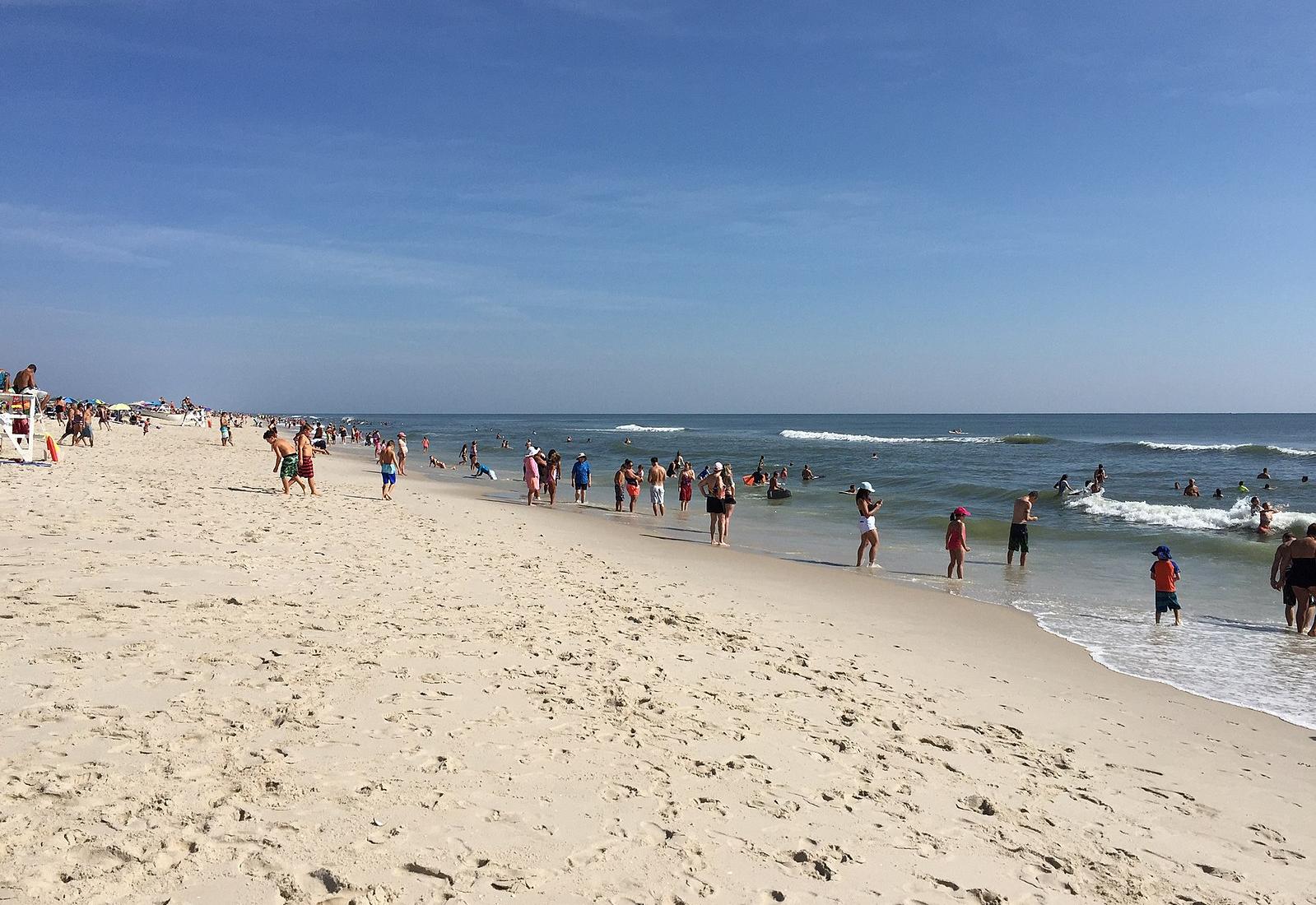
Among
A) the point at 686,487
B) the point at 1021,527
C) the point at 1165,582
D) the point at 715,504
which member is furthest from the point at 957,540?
the point at 686,487

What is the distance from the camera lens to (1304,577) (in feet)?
32.3

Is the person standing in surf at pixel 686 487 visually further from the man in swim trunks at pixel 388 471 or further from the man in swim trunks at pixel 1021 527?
the man in swim trunks at pixel 1021 527

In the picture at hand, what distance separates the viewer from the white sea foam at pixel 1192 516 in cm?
1989

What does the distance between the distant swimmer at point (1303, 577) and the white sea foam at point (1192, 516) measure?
1048cm

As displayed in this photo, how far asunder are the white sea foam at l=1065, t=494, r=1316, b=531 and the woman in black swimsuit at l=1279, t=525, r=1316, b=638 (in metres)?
10.5

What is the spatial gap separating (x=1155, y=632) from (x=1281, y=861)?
238 inches

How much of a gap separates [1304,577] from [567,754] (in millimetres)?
10354

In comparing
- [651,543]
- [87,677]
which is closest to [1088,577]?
[651,543]

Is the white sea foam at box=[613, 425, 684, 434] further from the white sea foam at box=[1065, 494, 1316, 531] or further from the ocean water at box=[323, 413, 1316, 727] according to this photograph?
the white sea foam at box=[1065, 494, 1316, 531]

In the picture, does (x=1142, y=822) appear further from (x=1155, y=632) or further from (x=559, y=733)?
(x=1155, y=632)

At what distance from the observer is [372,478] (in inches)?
1037

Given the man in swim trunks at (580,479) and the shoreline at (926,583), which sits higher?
the man in swim trunks at (580,479)

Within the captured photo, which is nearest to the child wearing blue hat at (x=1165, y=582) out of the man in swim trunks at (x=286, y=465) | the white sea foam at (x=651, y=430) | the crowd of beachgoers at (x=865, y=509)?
the crowd of beachgoers at (x=865, y=509)

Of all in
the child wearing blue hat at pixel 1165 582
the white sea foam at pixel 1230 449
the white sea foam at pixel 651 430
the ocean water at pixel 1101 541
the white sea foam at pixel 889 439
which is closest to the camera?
the ocean water at pixel 1101 541
